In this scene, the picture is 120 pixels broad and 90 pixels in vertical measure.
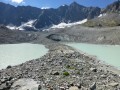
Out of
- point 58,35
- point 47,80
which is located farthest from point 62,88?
point 58,35

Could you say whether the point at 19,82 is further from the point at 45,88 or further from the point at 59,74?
the point at 59,74

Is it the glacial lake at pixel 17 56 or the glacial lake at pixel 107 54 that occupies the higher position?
the glacial lake at pixel 17 56

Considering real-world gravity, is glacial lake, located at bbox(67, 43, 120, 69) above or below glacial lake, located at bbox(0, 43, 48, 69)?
below

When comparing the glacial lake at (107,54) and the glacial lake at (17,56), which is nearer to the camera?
the glacial lake at (107,54)

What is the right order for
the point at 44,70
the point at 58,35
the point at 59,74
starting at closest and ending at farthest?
the point at 59,74, the point at 44,70, the point at 58,35

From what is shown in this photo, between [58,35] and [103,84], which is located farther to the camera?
[58,35]

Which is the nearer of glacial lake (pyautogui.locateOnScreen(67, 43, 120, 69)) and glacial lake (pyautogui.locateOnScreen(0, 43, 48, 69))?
glacial lake (pyautogui.locateOnScreen(67, 43, 120, 69))

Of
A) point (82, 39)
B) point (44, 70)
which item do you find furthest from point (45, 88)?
point (82, 39)

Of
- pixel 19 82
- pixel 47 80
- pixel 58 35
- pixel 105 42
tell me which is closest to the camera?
pixel 19 82

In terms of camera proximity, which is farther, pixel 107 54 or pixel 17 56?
pixel 17 56

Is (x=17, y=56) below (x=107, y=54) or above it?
above

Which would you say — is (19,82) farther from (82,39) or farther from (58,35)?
(58,35)
